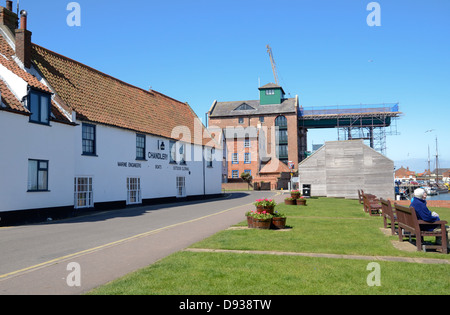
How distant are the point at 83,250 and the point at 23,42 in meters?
15.6

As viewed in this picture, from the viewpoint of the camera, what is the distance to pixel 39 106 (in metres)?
18.7

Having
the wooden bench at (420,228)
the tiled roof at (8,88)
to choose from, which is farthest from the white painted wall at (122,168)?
the wooden bench at (420,228)

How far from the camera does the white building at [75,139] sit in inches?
685

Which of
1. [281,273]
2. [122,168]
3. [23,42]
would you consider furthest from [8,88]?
[281,273]

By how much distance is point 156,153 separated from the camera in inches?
1188

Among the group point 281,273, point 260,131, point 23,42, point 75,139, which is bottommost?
point 281,273

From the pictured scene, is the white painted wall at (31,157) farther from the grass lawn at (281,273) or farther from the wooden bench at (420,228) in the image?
the wooden bench at (420,228)

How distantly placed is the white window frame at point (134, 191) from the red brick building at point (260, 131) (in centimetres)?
4754

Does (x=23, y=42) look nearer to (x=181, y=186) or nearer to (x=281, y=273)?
(x=181, y=186)
